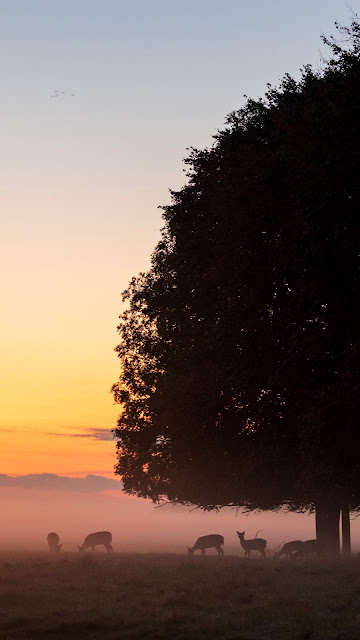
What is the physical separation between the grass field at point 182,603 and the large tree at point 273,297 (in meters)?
3.65

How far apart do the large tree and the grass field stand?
3.65 metres

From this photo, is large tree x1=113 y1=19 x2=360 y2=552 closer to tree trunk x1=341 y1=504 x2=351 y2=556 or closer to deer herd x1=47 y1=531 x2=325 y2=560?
deer herd x1=47 y1=531 x2=325 y2=560

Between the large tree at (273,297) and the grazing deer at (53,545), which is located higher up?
the large tree at (273,297)

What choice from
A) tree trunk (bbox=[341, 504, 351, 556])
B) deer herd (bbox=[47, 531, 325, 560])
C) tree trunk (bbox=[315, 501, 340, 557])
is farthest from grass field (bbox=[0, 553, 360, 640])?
tree trunk (bbox=[341, 504, 351, 556])

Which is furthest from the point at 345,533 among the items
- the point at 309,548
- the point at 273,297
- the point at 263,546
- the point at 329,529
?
the point at 273,297

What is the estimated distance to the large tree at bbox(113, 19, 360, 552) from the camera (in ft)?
76.6

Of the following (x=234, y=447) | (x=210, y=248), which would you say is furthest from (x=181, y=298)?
(x=234, y=447)

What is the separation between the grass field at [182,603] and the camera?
1856 centimetres

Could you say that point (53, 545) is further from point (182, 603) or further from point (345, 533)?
Answer: point (182, 603)

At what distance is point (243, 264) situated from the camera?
25.1 meters

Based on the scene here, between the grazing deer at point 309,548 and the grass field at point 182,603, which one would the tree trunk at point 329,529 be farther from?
the grass field at point 182,603

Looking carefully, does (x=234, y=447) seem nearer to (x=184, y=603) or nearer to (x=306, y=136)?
(x=184, y=603)

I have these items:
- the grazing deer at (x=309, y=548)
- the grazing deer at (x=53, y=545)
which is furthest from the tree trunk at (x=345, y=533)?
the grazing deer at (x=53, y=545)

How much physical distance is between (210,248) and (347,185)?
5995 mm
